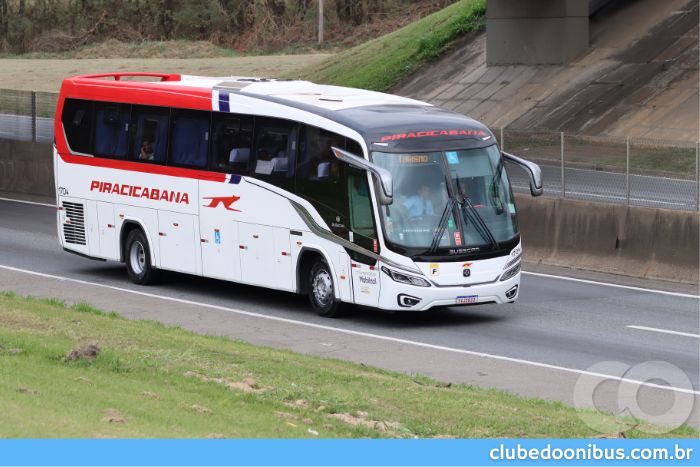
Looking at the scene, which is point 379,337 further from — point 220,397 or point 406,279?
point 220,397

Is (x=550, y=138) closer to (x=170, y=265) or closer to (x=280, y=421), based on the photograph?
(x=170, y=265)

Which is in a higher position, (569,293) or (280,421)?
(280,421)

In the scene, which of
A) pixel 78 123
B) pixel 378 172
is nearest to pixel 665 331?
pixel 378 172

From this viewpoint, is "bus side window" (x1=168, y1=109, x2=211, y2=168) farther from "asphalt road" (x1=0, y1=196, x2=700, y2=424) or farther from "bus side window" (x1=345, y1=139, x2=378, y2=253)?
"bus side window" (x1=345, y1=139, x2=378, y2=253)

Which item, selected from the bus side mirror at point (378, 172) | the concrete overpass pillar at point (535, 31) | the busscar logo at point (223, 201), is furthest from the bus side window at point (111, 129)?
the concrete overpass pillar at point (535, 31)

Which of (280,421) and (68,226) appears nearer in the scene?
(280,421)

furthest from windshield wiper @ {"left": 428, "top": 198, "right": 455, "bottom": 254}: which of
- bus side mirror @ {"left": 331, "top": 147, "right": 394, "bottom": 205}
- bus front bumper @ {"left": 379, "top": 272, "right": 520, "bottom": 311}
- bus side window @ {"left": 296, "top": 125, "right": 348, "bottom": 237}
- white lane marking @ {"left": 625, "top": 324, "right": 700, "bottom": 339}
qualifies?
white lane marking @ {"left": 625, "top": 324, "right": 700, "bottom": 339}

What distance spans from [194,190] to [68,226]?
3.44 m

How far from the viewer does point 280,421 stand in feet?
34.6

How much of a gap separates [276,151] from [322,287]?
2.14m

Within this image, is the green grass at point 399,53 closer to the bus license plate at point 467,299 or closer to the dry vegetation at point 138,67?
the dry vegetation at point 138,67

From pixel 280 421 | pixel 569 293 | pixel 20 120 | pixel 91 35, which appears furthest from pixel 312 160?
pixel 91 35

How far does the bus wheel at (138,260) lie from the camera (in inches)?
861

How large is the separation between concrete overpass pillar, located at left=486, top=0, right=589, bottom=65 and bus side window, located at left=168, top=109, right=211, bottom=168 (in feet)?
68.4
